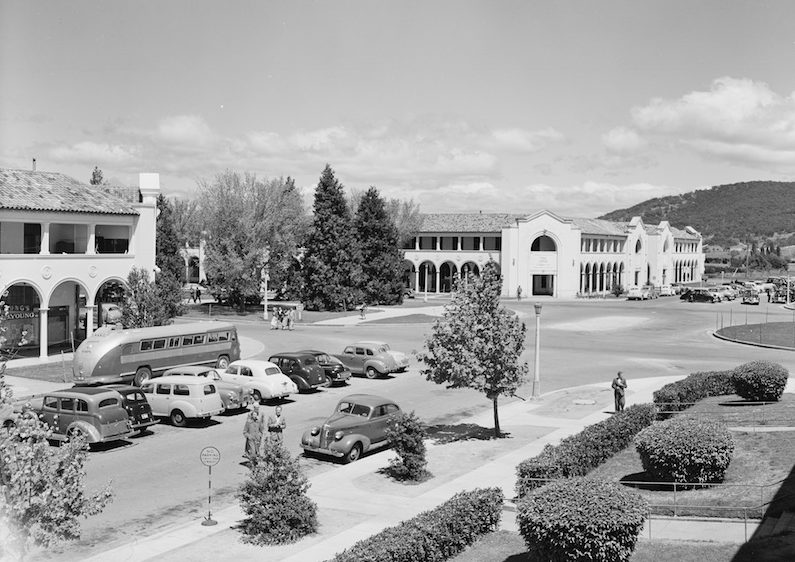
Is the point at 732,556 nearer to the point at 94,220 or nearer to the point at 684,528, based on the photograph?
the point at 684,528

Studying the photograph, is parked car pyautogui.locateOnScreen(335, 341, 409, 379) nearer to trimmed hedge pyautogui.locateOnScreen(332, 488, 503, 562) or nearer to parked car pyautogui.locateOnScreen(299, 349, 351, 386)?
parked car pyautogui.locateOnScreen(299, 349, 351, 386)

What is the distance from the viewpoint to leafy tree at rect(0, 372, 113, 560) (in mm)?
9852

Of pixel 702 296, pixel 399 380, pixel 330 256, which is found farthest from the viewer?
pixel 702 296

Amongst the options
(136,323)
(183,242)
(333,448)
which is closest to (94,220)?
(136,323)

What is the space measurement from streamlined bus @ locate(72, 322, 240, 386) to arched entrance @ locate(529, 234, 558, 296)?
5931 cm

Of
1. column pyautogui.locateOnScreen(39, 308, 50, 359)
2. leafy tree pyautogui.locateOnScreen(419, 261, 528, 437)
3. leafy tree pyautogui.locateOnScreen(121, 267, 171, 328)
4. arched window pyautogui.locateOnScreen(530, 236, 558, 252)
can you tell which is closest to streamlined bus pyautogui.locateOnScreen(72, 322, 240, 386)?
leafy tree pyautogui.locateOnScreen(121, 267, 171, 328)

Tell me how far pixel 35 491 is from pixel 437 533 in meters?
6.46

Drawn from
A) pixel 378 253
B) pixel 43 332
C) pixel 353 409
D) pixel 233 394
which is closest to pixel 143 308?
pixel 43 332

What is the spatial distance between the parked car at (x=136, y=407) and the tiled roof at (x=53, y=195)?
59.6 feet

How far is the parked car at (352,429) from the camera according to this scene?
70.7ft

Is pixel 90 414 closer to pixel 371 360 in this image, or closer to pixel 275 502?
pixel 275 502

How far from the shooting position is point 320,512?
1694cm

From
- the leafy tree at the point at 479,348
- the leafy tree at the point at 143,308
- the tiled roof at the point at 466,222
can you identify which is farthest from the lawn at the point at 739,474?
the tiled roof at the point at 466,222

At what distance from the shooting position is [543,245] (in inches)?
3659
